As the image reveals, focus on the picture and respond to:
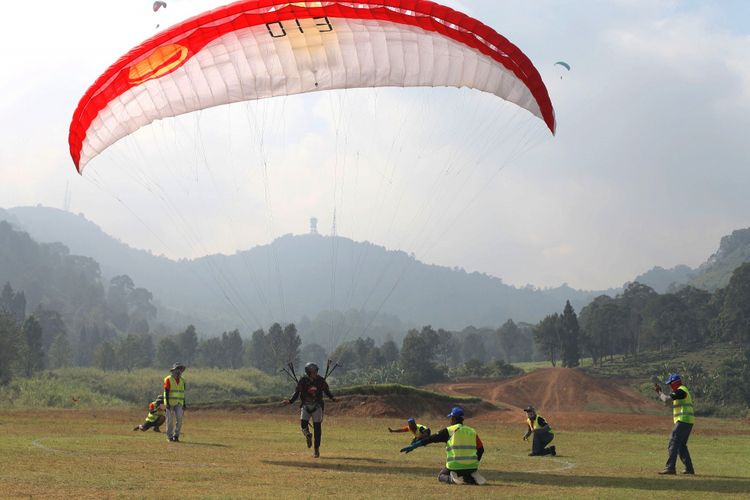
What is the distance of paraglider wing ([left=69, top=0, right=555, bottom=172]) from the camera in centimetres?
1808

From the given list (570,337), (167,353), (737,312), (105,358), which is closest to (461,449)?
(570,337)

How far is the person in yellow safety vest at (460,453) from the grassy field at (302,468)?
1.10ft

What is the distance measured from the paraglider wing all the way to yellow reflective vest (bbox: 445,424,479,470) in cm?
952

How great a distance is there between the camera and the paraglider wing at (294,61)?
1808cm

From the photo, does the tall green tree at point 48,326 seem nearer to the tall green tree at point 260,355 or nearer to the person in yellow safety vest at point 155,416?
the tall green tree at point 260,355

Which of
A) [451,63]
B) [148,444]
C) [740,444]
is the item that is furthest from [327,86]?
[740,444]

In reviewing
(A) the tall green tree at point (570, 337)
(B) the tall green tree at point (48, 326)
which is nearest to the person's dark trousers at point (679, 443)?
(A) the tall green tree at point (570, 337)

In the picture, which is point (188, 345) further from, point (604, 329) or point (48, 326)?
point (604, 329)

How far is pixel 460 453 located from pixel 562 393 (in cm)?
7013

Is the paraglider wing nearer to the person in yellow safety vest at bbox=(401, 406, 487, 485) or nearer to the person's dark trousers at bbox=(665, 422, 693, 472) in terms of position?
the person's dark trousers at bbox=(665, 422, 693, 472)

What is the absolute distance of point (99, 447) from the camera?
59.8 feet

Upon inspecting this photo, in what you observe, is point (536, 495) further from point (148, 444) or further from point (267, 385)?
point (267, 385)

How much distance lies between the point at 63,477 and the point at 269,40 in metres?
A: 11.2

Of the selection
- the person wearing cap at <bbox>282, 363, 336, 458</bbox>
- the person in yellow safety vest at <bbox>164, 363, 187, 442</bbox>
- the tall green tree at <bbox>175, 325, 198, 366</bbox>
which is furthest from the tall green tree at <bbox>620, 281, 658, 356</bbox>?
the person wearing cap at <bbox>282, 363, 336, 458</bbox>
